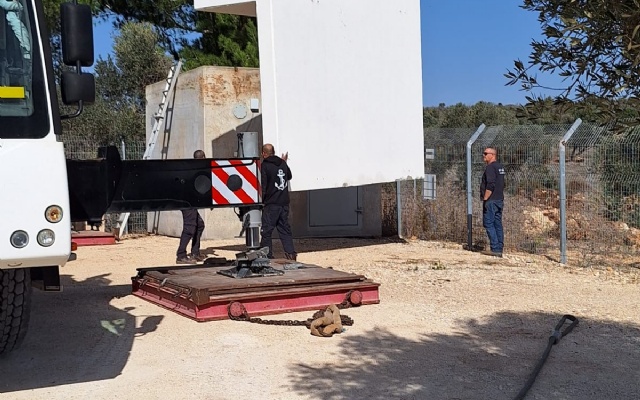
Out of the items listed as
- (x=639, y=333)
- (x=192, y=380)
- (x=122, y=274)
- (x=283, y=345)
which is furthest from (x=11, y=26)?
(x=122, y=274)

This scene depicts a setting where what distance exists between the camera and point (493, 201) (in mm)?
13812

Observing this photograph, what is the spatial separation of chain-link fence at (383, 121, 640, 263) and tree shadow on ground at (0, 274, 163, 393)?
23.8 ft

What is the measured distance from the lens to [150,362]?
6.80 metres

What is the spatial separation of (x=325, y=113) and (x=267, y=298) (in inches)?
198

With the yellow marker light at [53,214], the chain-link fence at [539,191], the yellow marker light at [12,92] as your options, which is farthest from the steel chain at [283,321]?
the chain-link fence at [539,191]

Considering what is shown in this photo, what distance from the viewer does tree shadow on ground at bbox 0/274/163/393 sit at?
6402 millimetres

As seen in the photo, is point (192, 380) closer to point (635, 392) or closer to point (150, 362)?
point (150, 362)

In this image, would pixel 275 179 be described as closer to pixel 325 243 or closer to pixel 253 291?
pixel 253 291

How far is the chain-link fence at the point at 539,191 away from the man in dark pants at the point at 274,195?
13.6 feet

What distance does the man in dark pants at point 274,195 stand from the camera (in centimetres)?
1190

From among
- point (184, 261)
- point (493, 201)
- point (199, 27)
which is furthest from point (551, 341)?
point (199, 27)

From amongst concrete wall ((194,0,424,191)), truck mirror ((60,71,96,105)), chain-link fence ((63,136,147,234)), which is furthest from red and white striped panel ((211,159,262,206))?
chain-link fence ((63,136,147,234))

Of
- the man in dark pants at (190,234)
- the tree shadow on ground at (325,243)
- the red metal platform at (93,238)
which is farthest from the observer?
the red metal platform at (93,238)

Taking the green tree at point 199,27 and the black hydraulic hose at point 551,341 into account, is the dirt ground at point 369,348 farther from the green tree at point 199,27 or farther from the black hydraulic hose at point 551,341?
the green tree at point 199,27
